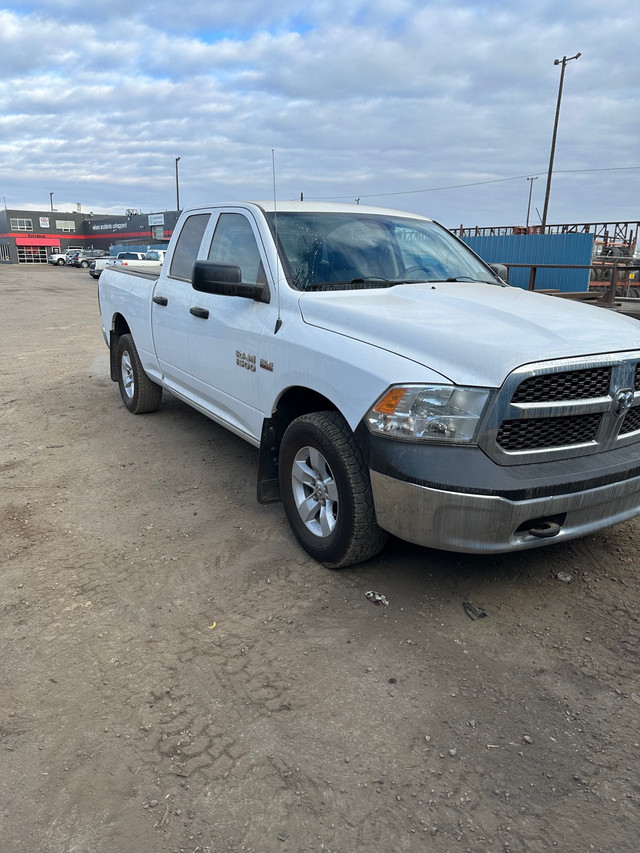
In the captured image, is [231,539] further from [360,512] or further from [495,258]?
[495,258]

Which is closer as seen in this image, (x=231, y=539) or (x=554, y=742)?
(x=554, y=742)

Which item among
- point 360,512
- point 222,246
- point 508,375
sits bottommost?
point 360,512

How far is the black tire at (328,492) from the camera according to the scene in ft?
10.2

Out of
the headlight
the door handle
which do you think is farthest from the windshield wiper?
the headlight

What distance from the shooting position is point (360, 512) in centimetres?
312

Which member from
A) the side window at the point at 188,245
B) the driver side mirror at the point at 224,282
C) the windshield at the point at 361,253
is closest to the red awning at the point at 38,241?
the side window at the point at 188,245

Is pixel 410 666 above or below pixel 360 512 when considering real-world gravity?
below

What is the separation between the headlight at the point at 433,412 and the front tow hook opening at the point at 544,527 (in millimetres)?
494

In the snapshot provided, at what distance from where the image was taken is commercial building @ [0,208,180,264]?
75812mm

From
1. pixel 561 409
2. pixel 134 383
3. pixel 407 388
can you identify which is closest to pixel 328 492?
pixel 407 388

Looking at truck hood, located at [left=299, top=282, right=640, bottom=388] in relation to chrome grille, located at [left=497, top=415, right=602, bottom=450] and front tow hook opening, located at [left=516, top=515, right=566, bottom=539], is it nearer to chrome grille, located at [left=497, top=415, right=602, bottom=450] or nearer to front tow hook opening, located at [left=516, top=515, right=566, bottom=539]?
chrome grille, located at [left=497, top=415, right=602, bottom=450]

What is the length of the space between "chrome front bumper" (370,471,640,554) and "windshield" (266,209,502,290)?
4.75 feet

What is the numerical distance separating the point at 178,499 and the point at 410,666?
2.27m

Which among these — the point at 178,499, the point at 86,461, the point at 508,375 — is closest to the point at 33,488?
the point at 86,461
